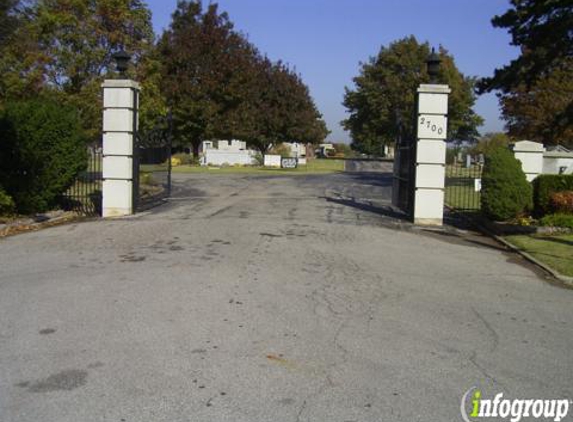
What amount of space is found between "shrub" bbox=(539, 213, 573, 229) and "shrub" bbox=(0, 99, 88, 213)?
10.4 m

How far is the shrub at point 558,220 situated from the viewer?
46.8 feet

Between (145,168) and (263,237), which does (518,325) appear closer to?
(263,237)

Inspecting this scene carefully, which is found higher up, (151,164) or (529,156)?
(529,156)

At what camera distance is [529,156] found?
652 inches

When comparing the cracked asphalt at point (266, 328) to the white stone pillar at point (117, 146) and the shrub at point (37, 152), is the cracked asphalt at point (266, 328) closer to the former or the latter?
the shrub at point (37, 152)

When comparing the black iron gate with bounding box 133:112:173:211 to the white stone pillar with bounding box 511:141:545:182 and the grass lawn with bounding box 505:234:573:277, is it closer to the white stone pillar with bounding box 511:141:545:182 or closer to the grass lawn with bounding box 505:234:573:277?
the grass lawn with bounding box 505:234:573:277

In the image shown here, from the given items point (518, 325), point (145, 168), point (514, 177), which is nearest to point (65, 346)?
point (518, 325)

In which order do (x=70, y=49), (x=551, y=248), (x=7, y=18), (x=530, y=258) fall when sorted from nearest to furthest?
(x=530, y=258), (x=551, y=248), (x=7, y=18), (x=70, y=49)

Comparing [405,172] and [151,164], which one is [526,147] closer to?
[405,172]

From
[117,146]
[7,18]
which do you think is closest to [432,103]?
[117,146]

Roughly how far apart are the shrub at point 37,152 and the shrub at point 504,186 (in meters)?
9.24

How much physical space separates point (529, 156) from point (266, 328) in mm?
12188

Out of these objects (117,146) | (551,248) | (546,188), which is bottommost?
(551,248)

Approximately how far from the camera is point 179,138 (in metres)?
54.2
